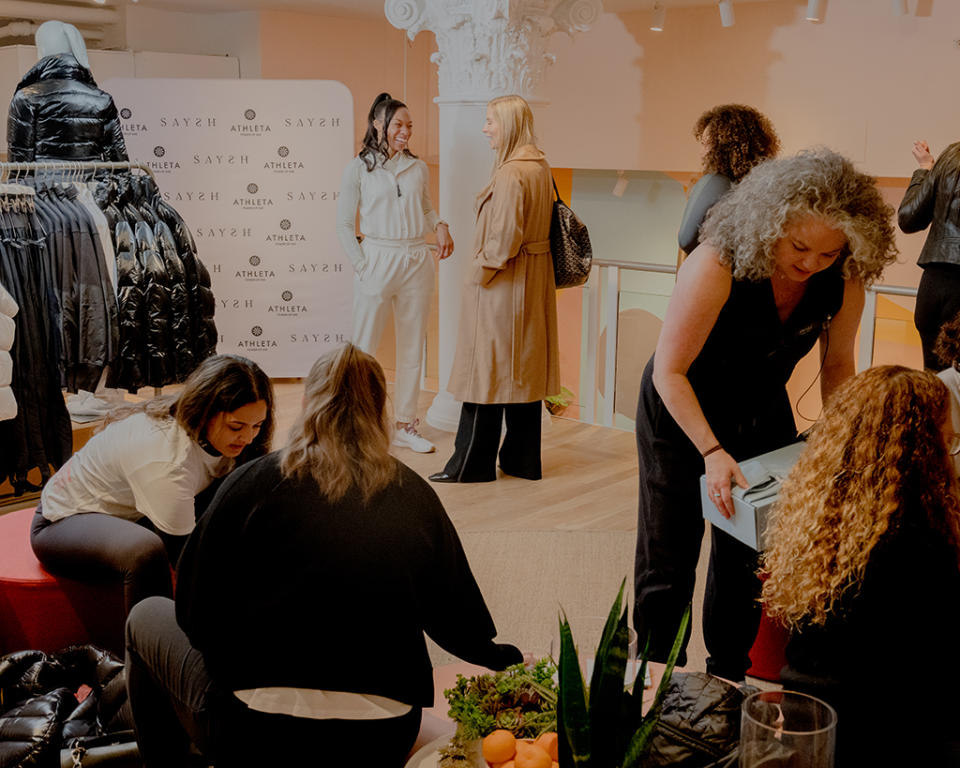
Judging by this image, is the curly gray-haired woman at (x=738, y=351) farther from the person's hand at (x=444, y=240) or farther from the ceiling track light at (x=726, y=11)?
the ceiling track light at (x=726, y=11)

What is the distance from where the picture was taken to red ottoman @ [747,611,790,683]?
9.93ft

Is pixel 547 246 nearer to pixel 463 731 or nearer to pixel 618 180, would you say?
pixel 463 731

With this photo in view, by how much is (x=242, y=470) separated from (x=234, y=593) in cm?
23

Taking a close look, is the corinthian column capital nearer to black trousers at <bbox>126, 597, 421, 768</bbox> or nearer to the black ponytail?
the black ponytail

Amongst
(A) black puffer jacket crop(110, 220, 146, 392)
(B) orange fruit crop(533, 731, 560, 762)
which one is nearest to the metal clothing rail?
(A) black puffer jacket crop(110, 220, 146, 392)

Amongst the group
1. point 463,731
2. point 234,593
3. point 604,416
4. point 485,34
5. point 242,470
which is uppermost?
point 485,34

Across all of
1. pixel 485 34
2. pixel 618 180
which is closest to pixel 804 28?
pixel 618 180

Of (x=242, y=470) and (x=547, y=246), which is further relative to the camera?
(x=547, y=246)

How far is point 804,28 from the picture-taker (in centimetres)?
679

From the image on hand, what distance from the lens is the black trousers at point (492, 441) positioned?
4.89m

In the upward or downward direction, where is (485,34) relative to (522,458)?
upward

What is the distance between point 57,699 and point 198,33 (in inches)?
247

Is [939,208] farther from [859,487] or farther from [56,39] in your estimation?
[56,39]

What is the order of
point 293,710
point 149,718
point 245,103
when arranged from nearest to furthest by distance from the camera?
point 293,710
point 149,718
point 245,103
